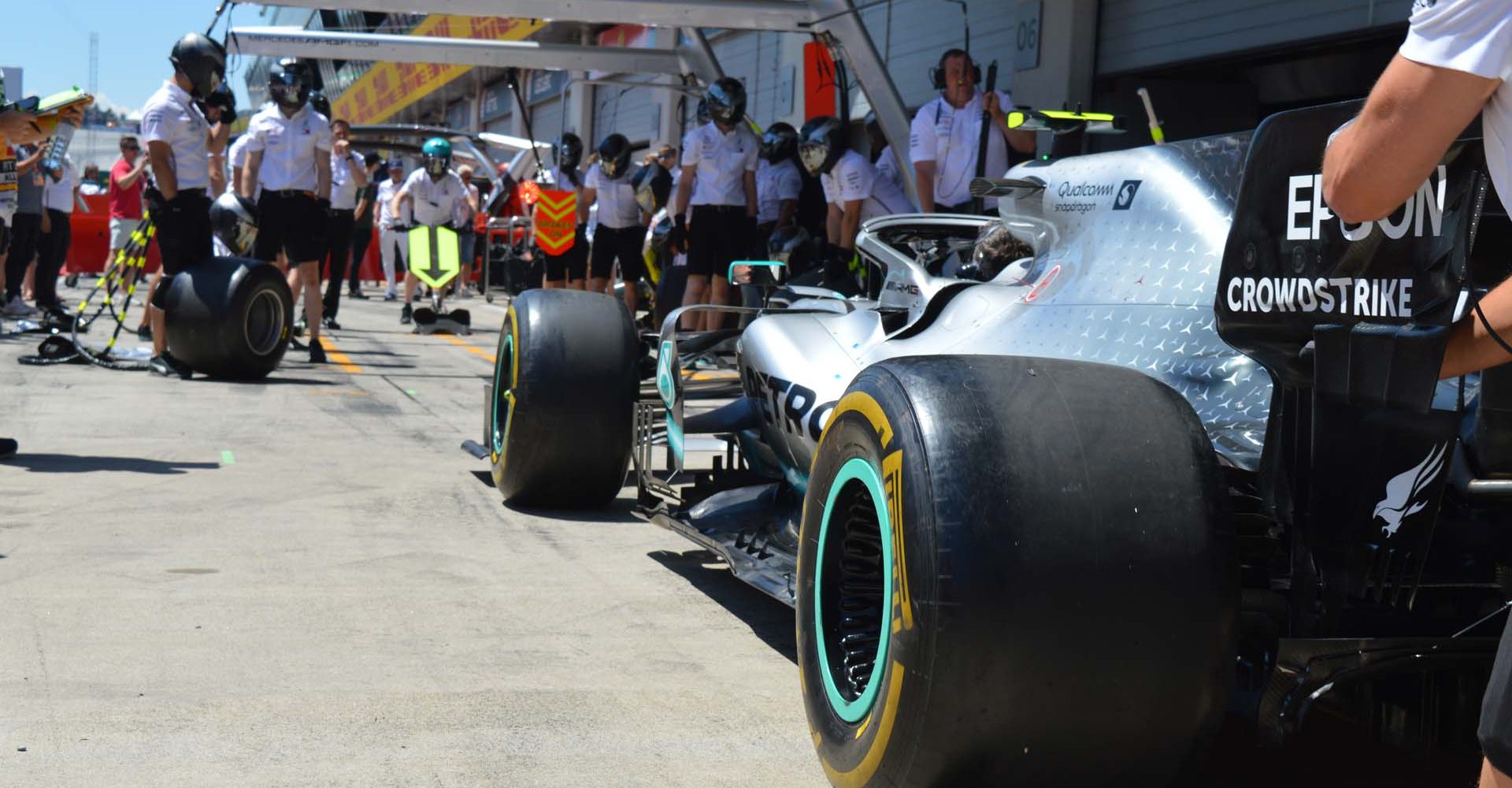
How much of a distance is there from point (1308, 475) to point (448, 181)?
587 inches

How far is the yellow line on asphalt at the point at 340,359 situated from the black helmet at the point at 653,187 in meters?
2.71

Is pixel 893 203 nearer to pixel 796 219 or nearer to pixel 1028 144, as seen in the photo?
pixel 796 219

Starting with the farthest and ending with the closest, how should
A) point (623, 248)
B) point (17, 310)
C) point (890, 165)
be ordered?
1. point (17, 310)
2. point (623, 248)
3. point (890, 165)

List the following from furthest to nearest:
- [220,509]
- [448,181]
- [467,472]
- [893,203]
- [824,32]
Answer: [448,181] < [824,32] < [893,203] < [467,472] < [220,509]

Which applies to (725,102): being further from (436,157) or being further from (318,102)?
(436,157)

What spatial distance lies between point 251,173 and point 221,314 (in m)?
1.79

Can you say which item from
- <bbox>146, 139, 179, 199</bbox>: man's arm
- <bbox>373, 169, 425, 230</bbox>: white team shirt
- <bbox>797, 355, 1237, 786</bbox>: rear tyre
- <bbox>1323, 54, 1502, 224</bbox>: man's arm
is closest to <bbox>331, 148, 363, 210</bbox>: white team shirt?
<bbox>373, 169, 425, 230</bbox>: white team shirt

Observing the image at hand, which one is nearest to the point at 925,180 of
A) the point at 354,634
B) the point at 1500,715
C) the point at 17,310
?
the point at 354,634

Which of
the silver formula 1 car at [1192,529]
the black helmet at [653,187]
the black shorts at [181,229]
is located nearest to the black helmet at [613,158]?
the black helmet at [653,187]

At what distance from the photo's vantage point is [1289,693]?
2523mm

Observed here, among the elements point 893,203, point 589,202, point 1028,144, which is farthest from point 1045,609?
point 589,202

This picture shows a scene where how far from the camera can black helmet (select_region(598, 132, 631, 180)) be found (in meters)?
14.0

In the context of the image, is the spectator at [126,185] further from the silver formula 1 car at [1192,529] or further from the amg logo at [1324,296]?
the amg logo at [1324,296]

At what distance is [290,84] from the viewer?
37.9 feet
